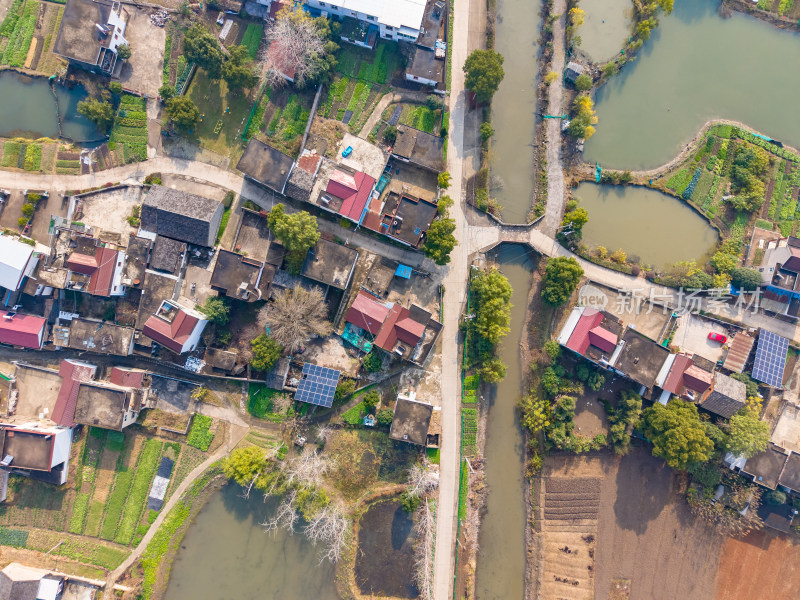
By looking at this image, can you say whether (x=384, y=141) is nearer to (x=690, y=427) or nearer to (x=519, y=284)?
(x=519, y=284)

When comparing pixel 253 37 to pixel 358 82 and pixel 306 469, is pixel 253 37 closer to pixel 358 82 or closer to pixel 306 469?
pixel 358 82

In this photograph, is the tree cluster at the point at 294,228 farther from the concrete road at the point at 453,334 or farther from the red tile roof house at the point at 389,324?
the concrete road at the point at 453,334

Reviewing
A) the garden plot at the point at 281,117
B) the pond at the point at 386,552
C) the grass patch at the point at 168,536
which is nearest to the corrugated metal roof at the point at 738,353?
the pond at the point at 386,552

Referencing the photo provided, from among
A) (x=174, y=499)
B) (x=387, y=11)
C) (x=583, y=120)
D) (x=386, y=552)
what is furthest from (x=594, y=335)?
(x=174, y=499)

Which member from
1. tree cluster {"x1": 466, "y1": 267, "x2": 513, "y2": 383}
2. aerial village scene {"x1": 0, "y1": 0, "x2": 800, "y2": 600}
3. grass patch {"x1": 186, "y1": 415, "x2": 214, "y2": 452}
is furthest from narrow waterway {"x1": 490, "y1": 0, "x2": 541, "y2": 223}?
grass patch {"x1": 186, "y1": 415, "x2": 214, "y2": 452}

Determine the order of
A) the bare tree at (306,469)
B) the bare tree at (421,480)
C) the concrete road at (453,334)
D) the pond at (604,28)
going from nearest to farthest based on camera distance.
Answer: the bare tree at (306,469) → the bare tree at (421,480) → the concrete road at (453,334) → the pond at (604,28)
